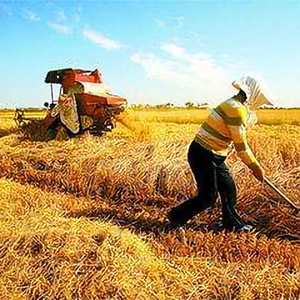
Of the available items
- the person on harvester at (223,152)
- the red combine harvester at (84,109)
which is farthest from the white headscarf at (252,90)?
the red combine harvester at (84,109)

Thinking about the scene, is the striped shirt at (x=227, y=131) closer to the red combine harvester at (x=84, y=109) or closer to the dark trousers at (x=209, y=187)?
the dark trousers at (x=209, y=187)

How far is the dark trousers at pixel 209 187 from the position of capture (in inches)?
220

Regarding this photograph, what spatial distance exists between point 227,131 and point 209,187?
2.02 feet

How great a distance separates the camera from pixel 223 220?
586cm

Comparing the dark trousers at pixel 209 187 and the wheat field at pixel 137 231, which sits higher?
the dark trousers at pixel 209 187

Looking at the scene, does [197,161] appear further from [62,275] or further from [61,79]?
[61,79]

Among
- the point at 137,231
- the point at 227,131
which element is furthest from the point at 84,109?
the point at 227,131

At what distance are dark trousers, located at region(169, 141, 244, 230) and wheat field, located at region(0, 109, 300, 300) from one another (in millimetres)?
186

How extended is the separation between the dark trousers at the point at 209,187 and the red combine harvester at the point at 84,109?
7.10 meters

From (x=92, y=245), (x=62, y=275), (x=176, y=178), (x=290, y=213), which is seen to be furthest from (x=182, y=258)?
(x=176, y=178)

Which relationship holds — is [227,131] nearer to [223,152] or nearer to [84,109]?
[223,152]

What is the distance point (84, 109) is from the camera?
41.5 ft

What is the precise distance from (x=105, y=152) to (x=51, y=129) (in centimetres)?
410

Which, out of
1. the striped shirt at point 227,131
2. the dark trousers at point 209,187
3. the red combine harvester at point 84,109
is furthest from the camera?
the red combine harvester at point 84,109
